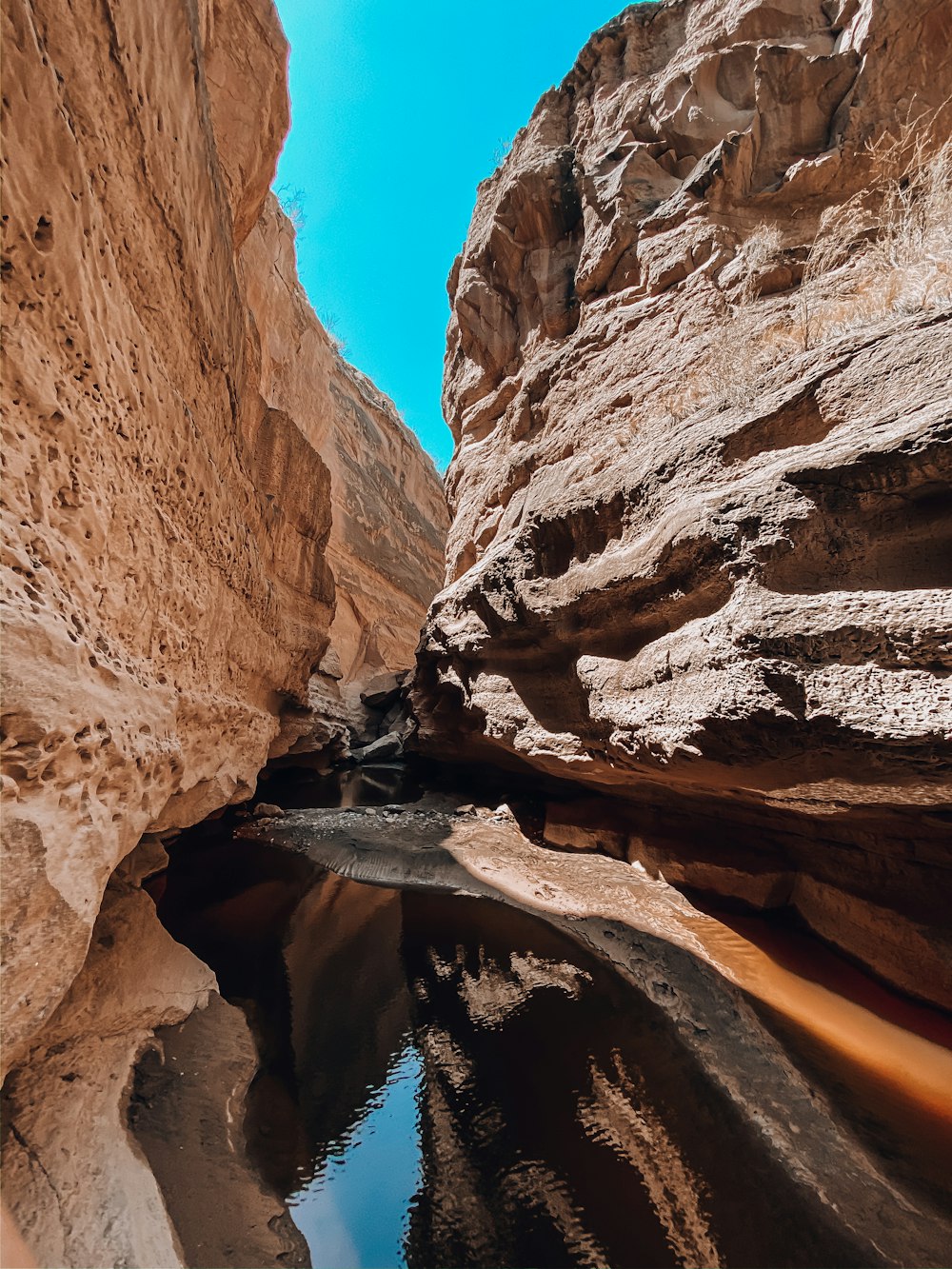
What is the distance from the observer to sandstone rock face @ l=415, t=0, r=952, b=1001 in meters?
2.67

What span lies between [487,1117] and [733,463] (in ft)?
13.5

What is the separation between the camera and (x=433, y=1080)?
8.62 ft

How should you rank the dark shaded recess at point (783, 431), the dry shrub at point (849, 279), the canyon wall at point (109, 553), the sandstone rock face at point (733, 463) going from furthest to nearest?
the dry shrub at point (849, 279) < the dark shaded recess at point (783, 431) < the sandstone rock face at point (733, 463) < the canyon wall at point (109, 553)

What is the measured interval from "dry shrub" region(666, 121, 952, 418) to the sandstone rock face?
0.03 m

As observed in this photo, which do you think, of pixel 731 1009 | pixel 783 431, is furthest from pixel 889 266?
pixel 731 1009

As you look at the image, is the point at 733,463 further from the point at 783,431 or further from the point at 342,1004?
the point at 342,1004

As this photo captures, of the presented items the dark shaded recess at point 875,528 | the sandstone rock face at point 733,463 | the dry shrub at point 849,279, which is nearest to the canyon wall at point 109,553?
the sandstone rock face at point 733,463

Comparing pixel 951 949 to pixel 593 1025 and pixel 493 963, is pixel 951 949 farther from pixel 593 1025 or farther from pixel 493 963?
pixel 493 963

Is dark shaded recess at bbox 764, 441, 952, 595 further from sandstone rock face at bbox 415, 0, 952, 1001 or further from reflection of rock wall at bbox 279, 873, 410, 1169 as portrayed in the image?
reflection of rock wall at bbox 279, 873, 410, 1169

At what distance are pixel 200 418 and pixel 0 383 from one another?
8.14 feet

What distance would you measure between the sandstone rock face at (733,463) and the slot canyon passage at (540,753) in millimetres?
38

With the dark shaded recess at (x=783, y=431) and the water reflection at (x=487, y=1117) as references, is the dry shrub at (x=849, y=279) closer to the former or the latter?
the dark shaded recess at (x=783, y=431)

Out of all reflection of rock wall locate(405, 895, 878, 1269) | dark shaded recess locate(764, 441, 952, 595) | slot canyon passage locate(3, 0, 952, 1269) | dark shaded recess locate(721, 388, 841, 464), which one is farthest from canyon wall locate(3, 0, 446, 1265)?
dark shaded recess locate(721, 388, 841, 464)

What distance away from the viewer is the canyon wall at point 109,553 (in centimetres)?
160
